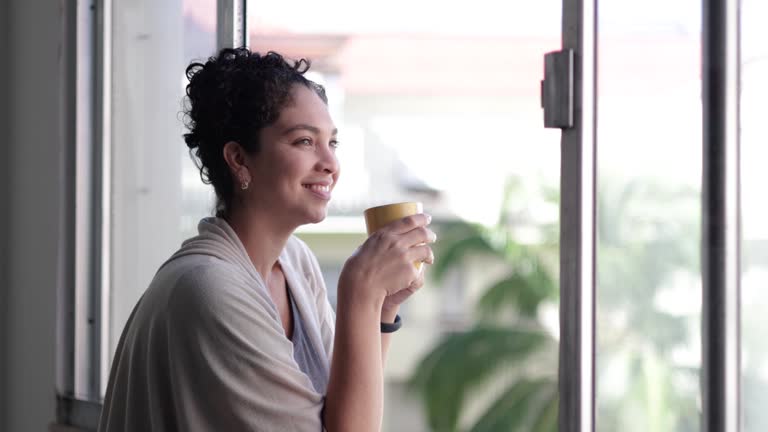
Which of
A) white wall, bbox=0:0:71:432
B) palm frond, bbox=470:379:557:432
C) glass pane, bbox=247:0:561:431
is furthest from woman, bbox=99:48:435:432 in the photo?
glass pane, bbox=247:0:561:431

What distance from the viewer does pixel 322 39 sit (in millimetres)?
18047

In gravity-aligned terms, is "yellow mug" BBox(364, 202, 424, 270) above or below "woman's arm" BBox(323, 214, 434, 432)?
above

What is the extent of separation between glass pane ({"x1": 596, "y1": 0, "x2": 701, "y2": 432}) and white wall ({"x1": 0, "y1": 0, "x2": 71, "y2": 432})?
1.22 meters

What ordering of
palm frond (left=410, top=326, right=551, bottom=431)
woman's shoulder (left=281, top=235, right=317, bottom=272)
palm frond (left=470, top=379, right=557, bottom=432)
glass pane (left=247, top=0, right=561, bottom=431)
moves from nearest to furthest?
woman's shoulder (left=281, top=235, right=317, bottom=272), palm frond (left=470, top=379, right=557, bottom=432), palm frond (left=410, top=326, right=551, bottom=431), glass pane (left=247, top=0, right=561, bottom=431)

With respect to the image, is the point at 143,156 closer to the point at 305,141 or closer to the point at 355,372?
the point at 305,141

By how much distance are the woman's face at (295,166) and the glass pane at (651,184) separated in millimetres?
334

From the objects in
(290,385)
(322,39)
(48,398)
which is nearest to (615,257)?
(290,385)

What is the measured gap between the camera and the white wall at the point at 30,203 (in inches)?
75.0

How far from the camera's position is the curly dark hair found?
1045 mm

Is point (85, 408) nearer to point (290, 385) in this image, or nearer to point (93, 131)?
point (93, 131)

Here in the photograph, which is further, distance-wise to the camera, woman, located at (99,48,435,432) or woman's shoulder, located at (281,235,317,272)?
woman's shoulder, located at (281,235,317,272)

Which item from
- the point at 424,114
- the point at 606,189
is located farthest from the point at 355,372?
the point at 424,114

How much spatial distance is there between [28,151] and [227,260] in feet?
3.93

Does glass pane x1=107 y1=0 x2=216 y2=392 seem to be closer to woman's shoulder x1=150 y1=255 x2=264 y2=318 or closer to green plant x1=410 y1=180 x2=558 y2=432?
woman's shoulder x1=150 y1=255 x2=264 y2=318
